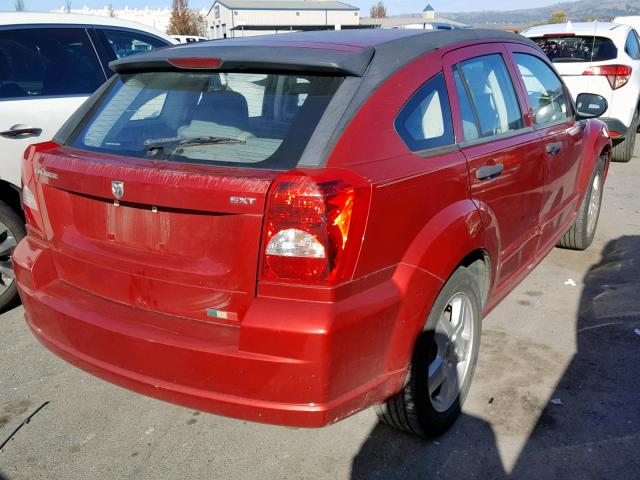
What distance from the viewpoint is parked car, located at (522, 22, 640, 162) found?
8.14m

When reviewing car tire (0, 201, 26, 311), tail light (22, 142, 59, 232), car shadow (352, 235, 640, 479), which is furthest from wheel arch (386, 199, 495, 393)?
car tire (0, 201, 26, 311)

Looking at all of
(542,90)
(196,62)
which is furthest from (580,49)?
(196,62)

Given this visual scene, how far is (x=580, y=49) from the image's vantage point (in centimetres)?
841

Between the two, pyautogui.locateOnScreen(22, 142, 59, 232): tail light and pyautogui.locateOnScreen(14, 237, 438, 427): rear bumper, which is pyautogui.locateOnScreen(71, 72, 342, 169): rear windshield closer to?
pyautogui.locateOnScreen(22, 142, 59, 232): tail light

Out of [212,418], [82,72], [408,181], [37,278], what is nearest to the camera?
[408,181]

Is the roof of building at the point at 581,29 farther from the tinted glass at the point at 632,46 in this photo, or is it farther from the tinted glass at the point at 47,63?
the tinted glass at the point at 47,63

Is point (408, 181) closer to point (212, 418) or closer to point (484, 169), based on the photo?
point (484, 169)

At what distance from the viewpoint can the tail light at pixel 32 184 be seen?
2.82m

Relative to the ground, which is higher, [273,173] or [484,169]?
[273,173]

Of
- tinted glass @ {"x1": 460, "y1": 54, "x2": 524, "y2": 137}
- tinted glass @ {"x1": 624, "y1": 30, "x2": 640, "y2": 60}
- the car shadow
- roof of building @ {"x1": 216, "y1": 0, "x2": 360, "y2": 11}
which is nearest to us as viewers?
the car shadow

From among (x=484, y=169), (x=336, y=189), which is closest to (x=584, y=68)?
(x=484, y=169)

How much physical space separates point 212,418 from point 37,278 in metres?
1.05

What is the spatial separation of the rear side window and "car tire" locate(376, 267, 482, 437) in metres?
0.59

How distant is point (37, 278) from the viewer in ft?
9.13
